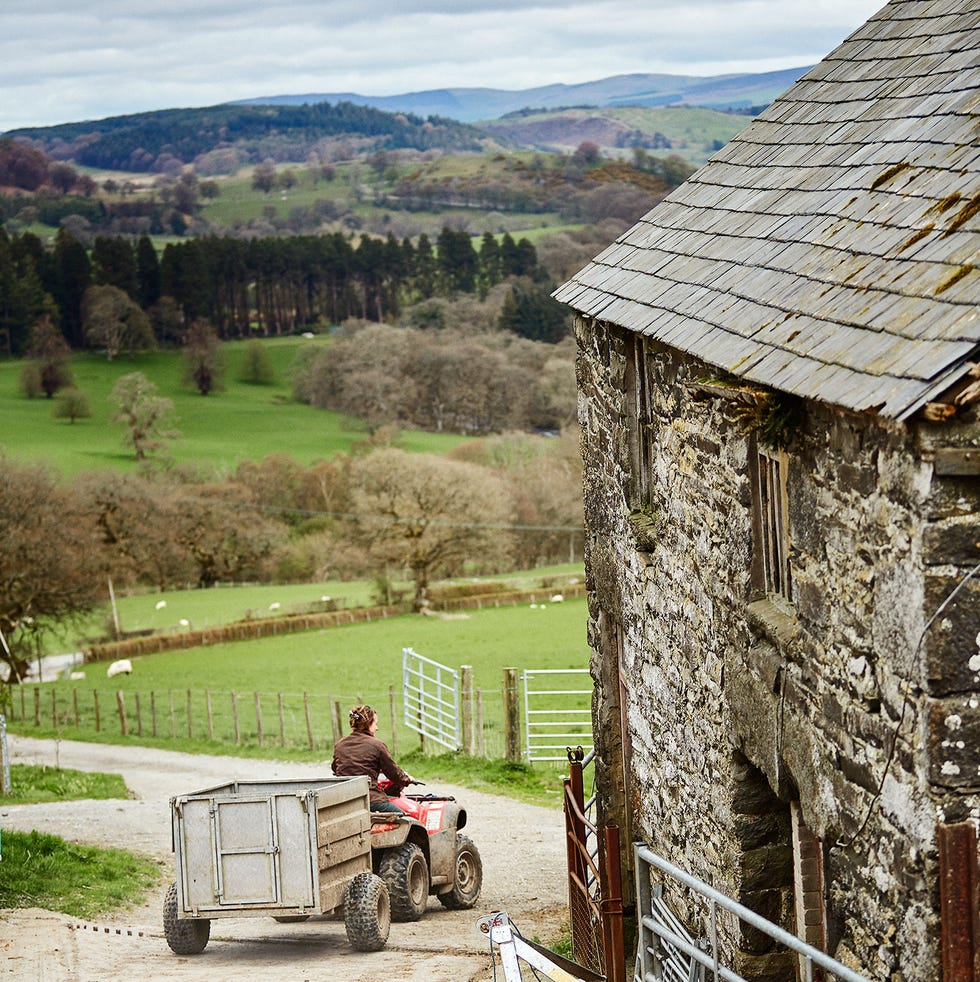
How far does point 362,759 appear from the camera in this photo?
1247cm

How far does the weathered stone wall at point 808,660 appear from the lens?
5355 millimetres

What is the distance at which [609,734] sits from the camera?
1197 centimetres

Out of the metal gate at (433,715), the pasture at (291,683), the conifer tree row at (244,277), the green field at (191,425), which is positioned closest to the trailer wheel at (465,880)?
the metal gate at (433,715)

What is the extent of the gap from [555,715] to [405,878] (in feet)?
51.7

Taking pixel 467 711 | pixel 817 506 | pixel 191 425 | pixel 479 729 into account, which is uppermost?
pixel 817 506

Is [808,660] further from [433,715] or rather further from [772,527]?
[433,715]

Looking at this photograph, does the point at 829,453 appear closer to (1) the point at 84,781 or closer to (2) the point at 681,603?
(2) the point at 681,603

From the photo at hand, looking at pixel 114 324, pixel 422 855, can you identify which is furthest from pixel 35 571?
pixel 114 324

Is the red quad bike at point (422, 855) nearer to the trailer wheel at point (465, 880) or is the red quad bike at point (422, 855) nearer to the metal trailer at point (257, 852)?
the trailer wheel at point (465, 880)

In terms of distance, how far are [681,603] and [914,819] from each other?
3728mm

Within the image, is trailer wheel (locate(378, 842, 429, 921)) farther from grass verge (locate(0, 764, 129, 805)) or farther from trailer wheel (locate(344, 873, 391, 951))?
grass verge (locate(0, 764, 129, 805))

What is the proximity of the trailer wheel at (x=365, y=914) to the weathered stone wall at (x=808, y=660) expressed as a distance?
92.6 inches

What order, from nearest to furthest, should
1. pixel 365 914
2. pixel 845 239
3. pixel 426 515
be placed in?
pixel 845 239
pixel 365 914
pixel 426 515

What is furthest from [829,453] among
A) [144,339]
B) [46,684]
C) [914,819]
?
[144,339]
